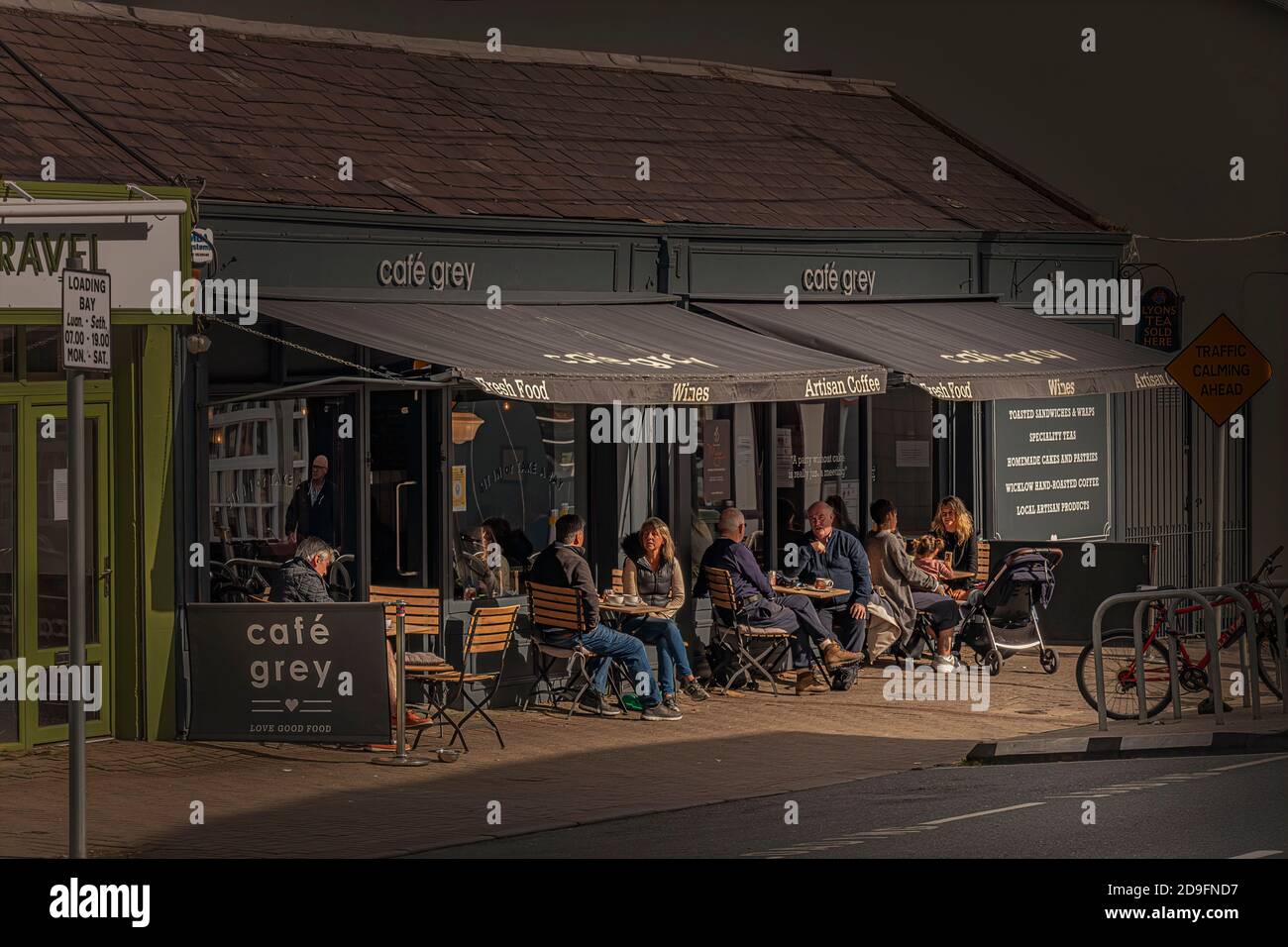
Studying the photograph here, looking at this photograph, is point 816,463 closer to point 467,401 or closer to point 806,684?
point 806,684

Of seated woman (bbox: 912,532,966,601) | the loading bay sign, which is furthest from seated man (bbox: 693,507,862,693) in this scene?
the loading bay sign

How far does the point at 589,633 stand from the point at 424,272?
3047mm

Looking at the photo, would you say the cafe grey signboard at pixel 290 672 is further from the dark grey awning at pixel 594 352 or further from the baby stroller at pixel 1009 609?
the baby stroller at pixel 1009 609

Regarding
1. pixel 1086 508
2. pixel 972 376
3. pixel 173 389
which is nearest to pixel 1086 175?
pixel 1086 508

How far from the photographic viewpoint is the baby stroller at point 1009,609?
54.0 feet

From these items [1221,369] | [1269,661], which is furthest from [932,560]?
[1221,369]

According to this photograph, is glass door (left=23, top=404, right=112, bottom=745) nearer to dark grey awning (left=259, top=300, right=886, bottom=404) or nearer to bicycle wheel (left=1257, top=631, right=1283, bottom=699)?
dark grey awning (left=259, top=300, right=886, bottom=404)

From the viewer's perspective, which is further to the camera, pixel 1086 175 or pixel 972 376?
pixel 1086 175

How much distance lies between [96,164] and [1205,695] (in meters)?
8.75

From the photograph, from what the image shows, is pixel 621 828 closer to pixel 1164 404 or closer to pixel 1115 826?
pixel 1115 826

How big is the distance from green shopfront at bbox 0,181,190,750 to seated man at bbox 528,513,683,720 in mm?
2614

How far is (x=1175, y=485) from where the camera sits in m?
21.1

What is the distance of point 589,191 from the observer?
54.0 ft

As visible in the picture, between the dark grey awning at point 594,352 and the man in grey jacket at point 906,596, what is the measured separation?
5.75 ft
